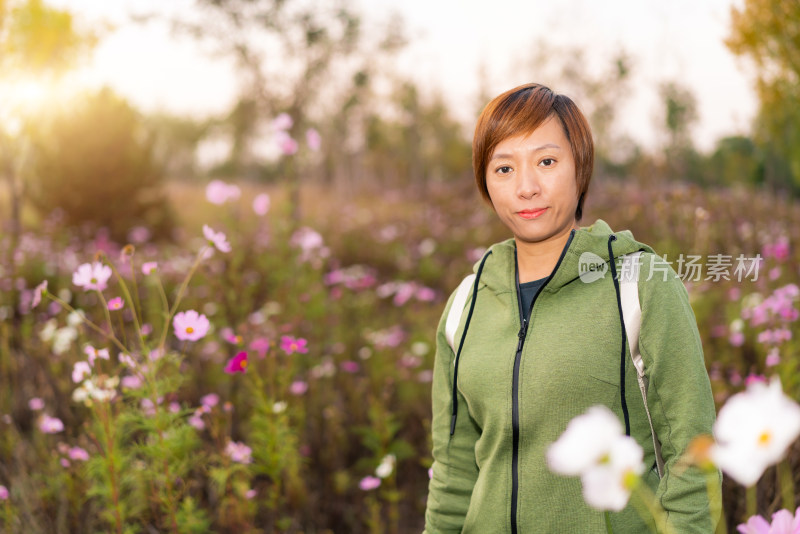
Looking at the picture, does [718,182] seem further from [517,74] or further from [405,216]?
[405,216]

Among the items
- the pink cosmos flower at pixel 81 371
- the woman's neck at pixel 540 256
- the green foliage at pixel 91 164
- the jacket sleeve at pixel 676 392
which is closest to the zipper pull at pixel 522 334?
the woman's neck at pixel 540 256

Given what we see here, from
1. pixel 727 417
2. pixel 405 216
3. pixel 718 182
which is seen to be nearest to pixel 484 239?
pixel 405 216

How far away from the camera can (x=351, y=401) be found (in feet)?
11.3

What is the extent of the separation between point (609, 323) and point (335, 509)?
204 centimetres

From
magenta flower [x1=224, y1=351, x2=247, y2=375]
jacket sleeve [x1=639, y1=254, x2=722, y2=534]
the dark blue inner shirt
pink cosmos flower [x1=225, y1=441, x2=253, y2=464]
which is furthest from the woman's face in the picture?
pink cosmos flower [x1=225, y1=441, x2=253, y2=464]

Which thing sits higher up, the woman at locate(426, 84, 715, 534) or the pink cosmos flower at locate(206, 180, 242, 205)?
the pink cosmos flower at locate(206, 180, 242, 205)

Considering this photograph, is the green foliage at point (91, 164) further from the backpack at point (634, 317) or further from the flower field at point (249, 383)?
the backpack at point (634, 317)

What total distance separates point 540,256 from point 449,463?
1.93ft

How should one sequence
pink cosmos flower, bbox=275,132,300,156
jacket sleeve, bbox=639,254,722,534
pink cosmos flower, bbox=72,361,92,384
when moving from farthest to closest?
1. pink cosmos flower, bbox=275,132,300,156
2. pink cosmos flower, bbox=72,361,92,384
3. jacket sleeve, bbox=639,254,722,534

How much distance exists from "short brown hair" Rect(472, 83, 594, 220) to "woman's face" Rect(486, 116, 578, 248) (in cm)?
2

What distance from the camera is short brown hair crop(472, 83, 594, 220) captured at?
133 cm

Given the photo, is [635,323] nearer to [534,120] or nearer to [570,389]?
[570,389]

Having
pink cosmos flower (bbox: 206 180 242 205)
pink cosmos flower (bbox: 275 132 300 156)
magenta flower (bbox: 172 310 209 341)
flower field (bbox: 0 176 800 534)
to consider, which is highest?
pink cosmos flower (bbox: 275 132 300 156)

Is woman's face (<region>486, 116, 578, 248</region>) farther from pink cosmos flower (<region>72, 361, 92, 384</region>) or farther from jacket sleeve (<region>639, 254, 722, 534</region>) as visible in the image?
pink cosmos flower (<region>72, 361, 92, 384</region>)
